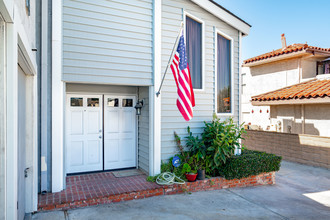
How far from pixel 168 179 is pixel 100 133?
7.19ft

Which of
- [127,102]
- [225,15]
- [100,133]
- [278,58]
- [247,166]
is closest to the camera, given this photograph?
[247,166]

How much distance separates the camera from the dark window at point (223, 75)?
254 inches

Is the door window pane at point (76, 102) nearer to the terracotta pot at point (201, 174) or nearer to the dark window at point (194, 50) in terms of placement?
the dark window at point (194, 50)

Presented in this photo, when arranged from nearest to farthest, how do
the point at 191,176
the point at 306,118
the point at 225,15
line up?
1. the point at 191,176
2. the point at 225,15
3. the point at 306,118

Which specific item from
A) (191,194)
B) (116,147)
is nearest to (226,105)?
(191,194)

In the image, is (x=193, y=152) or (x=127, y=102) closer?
(x=193, y=152)

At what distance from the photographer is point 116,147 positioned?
636 centimetres

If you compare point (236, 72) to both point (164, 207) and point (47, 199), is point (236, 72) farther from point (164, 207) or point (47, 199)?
point (47, 199)

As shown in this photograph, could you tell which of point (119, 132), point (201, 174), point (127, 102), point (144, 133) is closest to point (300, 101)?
point (201, 174)

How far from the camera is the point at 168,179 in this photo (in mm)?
5195

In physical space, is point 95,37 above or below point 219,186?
above

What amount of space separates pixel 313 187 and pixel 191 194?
10.4 feet

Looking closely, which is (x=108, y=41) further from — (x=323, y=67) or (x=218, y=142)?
(x=323, y=67)

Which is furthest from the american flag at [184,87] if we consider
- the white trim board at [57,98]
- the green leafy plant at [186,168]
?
the white trim board at [57,98]
